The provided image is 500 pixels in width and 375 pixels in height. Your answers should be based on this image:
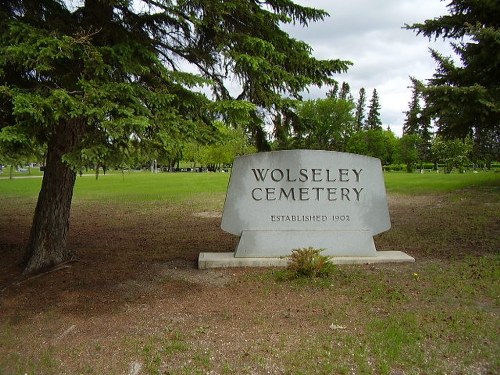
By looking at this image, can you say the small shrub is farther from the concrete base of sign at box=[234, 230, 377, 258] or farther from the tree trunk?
the tree trunk

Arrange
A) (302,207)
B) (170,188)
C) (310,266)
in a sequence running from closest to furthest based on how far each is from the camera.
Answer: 1. (310,266)
2. (302,207)
3. (170,188)

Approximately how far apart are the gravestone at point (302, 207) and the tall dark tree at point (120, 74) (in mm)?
798

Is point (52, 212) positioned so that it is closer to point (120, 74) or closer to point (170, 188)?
point (120, 74)

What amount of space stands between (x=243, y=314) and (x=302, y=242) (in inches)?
115

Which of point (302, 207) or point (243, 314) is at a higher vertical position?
point (302, 207)

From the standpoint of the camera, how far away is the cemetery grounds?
421 cm

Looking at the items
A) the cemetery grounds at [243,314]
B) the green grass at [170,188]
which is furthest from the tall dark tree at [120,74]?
the green grass at [170,188]

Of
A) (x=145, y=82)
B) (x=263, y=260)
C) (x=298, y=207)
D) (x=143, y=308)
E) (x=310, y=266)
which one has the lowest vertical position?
(x=143, y=308)

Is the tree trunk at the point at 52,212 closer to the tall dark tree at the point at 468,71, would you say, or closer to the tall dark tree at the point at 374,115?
the tall dark tree at the point at 468,71

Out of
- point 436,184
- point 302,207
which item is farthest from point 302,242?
point 436,184

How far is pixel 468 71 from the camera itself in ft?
27.7

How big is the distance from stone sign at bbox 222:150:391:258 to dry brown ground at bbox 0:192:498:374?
81 centimetres

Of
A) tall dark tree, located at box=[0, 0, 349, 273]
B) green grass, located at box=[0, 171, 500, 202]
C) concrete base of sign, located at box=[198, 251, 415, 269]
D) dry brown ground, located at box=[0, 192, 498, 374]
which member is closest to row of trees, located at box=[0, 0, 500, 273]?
tall dark tree, located at box=[0, 0, 349, 273]

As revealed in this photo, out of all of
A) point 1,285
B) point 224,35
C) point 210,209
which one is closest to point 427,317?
point 224,35
